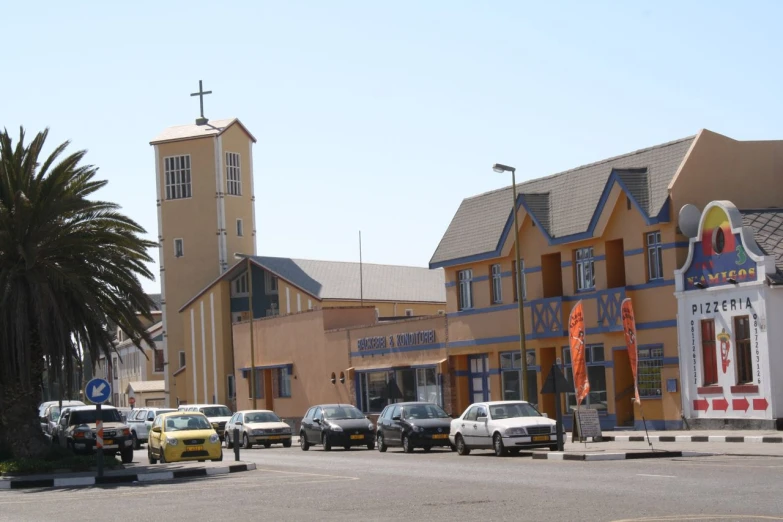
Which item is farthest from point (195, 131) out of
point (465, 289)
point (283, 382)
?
point (465, 289)

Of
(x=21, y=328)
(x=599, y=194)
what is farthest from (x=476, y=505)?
(x=599, y=194)

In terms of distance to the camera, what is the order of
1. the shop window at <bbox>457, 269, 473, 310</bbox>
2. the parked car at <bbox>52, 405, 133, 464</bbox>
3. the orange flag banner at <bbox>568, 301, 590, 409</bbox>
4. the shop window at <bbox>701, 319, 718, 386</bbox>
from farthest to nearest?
the shop window at <bbox>457, 269, 473, 310</bbox> → the parked car at <bbox>52, 405, 133, 464</bbox> → the shop window at <bbox>701, 319, 718, 386</bbox> → the orange flag banner at <bbox>568, 301, 590, 409</bbox>

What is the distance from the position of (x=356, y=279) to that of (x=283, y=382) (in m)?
16.6

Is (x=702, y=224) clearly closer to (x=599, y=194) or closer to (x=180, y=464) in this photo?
(x=599, y=194)

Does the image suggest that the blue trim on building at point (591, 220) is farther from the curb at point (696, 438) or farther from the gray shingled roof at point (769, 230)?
the curb at point (696, 438)

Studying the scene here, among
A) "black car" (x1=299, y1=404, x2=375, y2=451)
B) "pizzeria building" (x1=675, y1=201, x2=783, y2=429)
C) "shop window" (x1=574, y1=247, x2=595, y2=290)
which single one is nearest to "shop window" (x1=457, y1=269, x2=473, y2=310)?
"shop window" (x1=574, y1=247, x2=595, y2=290)

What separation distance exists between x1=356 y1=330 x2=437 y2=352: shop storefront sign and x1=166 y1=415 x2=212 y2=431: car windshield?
57.7 feet

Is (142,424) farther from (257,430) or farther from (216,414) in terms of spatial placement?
(257,430)

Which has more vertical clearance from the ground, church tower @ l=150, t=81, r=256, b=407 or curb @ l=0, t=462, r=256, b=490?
church tower @ l=150, t=81, r=256, b=407

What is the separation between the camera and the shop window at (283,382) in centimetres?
6331

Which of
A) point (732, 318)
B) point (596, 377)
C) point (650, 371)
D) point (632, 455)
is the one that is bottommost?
point (632, 455)

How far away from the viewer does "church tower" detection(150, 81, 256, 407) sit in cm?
8725

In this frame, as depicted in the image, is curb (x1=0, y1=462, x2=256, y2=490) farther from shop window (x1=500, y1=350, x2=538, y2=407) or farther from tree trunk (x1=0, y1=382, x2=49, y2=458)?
shop window (x1=500, y1=350, x2=538, y2=407)

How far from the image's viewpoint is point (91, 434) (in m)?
38.5
